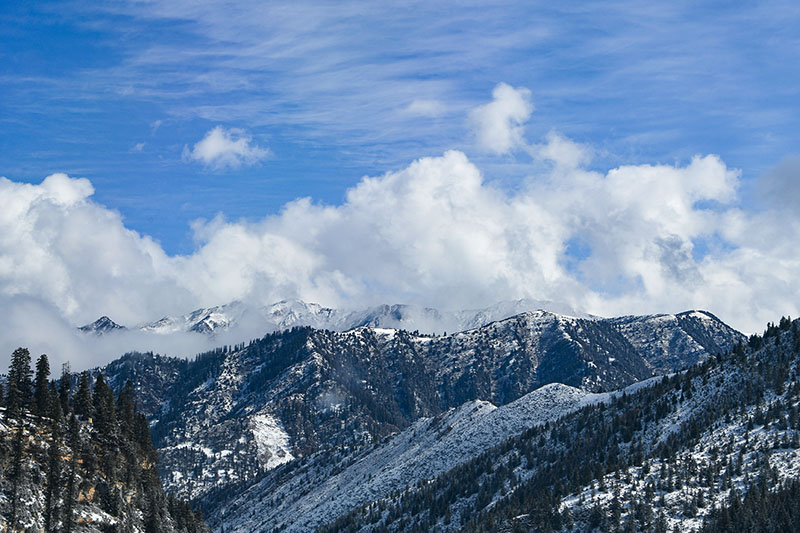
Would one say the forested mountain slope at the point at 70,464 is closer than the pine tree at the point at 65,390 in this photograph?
Yes

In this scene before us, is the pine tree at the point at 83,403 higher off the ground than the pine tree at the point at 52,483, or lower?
higher

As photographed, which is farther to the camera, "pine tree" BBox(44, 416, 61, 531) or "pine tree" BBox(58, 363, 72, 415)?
"pine tree" BBox(58, 363, 72, 415)

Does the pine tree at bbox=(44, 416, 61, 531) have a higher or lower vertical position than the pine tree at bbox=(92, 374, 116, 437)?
lower

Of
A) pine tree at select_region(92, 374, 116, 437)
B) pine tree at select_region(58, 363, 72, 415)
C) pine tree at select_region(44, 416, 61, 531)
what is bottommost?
pine tree at select_region(44, 416, 61, 531)

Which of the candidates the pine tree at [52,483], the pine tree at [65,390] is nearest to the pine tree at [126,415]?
the pine tree at [65,390]

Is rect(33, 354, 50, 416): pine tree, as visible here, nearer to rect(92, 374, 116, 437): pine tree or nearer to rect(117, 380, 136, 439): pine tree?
rect(92, 374, 116, 437): pine tree

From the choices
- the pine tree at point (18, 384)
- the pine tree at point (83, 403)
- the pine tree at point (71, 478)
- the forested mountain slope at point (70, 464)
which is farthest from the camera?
the pine tree at point (83, 403)

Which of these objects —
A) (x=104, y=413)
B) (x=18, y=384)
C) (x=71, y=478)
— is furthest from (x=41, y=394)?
(x=71, y=478)

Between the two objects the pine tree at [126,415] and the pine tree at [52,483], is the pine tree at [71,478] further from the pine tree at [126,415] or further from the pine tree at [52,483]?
the pine tree at [126,415]

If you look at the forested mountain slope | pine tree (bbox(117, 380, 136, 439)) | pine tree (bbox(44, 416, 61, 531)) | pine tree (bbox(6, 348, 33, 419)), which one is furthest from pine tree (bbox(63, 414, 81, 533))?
pine tree (bbox(117, 380, 136, 439))

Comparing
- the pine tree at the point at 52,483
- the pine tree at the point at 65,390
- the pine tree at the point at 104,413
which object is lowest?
the pine tree at the point at 52,483

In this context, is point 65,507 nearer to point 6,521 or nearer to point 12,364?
point 6,521

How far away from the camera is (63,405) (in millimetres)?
170000

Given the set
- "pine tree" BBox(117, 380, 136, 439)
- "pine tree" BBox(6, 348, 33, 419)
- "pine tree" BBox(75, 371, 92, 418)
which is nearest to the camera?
"pine tree" BBox(6, 348, 33, 419)
